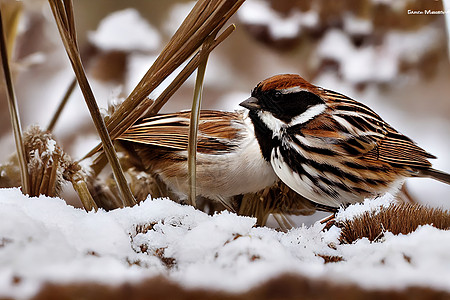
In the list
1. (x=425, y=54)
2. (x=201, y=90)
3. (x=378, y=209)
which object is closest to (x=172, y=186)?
(x=201, y=90)

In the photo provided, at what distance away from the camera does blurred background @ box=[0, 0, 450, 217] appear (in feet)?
1.61

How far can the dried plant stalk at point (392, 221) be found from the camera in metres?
0.39

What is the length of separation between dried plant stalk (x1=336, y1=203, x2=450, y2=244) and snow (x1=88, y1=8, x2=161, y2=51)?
302mm

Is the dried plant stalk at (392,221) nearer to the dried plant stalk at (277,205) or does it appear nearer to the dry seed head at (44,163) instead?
the dried plant stalk at (277,205)

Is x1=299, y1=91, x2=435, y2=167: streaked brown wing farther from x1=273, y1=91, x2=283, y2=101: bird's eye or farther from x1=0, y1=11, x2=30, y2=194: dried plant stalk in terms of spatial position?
x1=0, y1=11, x2=30, y2=194: dried plant stalk

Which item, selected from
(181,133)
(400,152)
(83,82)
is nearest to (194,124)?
(181,133)

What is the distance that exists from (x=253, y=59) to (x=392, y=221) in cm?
25

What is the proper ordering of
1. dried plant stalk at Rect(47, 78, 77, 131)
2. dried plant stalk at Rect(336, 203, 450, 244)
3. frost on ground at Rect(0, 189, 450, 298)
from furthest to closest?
dried plant stalk at Rect(47, 78, 77, 131), dried plant stalk at Rect(336, 203, 450, 244), frost on ground at Rect(0, 189, 450, 298)

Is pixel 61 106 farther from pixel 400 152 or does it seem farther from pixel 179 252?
pixel 400 152

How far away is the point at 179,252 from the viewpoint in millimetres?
342

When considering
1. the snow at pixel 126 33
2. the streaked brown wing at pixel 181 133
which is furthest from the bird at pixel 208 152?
the snow at pixel 126 33

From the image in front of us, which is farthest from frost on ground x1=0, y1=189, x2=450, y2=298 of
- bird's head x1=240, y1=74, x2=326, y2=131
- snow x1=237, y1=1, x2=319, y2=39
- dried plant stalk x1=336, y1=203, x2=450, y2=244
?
snow x1=237, y1=1, x2=319, y2=39

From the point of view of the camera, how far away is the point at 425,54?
1.65 ft

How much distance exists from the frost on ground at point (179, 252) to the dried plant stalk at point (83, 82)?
5 cm
